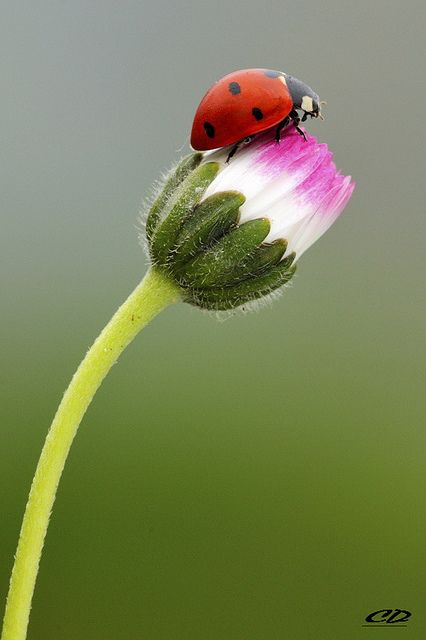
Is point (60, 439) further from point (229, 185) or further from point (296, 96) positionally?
point (296, 96)

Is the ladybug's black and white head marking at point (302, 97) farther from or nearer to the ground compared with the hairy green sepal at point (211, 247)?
farther from the ground

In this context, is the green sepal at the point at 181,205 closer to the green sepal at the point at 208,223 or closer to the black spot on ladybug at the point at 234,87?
the green sepal at the point at 208,223

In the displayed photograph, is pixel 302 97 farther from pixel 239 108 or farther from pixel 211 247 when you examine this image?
pixel 211 247

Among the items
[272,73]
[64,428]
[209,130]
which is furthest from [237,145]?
[64,428]

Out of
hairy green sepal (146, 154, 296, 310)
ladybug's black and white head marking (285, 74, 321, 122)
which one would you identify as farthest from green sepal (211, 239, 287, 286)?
ladybug's black and white head marking (285, 74, 321, 122)

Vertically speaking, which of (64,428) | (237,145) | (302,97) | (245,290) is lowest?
(64,428)

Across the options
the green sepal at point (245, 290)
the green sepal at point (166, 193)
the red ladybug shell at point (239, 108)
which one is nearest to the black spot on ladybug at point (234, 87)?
the red ladybug shell at point (239, 108)

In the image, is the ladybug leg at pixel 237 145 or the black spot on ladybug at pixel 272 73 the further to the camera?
the black spot on ladybug at pixel 272 73

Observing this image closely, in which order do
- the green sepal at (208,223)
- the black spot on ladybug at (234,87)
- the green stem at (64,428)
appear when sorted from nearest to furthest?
the green stem at (64,428) → the green sepal at (208,223) → the black spot on ladybug at (234,87)
